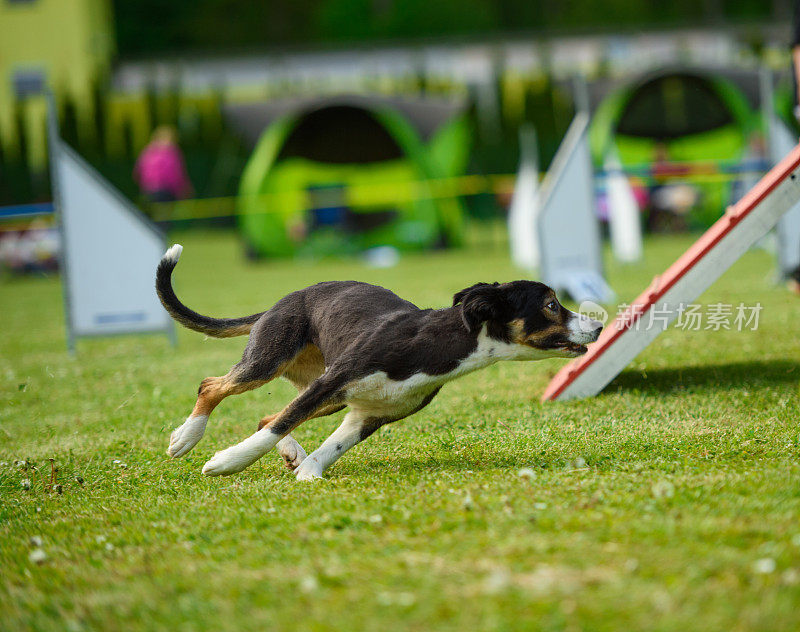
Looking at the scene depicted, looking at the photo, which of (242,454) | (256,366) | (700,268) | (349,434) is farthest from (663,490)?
(700,268)

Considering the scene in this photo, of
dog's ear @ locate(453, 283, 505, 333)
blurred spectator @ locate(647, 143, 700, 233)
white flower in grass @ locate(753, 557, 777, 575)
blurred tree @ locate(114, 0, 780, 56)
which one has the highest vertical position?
blurred tree @ locate(114, 0, 780, 56)

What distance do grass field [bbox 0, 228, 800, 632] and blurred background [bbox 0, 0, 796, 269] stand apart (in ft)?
14.0

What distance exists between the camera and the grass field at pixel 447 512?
2.57m

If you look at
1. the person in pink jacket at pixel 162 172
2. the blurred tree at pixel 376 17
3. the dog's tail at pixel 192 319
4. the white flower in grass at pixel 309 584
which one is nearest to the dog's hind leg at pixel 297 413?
the dog's tail at pixel 192 319

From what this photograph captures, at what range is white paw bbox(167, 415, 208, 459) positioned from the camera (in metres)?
4.45

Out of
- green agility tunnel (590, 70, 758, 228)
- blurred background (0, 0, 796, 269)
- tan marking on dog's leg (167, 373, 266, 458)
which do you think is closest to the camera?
tan marking on dog's leg (167, 373, 266, 458)

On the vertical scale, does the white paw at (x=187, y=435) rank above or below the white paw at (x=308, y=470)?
above

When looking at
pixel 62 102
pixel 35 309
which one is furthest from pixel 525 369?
pixel 62 102

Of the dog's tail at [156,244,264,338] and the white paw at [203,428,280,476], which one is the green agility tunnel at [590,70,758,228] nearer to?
the dog's tail at [156,244,264,338]

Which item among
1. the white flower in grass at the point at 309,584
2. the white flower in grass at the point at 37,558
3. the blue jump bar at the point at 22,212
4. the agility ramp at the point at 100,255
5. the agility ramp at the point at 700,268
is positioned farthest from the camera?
the blue jump bar at the point at 22,212

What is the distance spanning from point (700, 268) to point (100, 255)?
570cm

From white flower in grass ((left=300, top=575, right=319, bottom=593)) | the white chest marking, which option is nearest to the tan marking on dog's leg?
the white chest marking

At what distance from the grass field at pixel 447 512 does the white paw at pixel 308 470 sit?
0.07 meters

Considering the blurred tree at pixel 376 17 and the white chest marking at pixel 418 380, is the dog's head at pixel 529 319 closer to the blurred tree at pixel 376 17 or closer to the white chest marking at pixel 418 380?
the white chest marking at pixel 418 380
